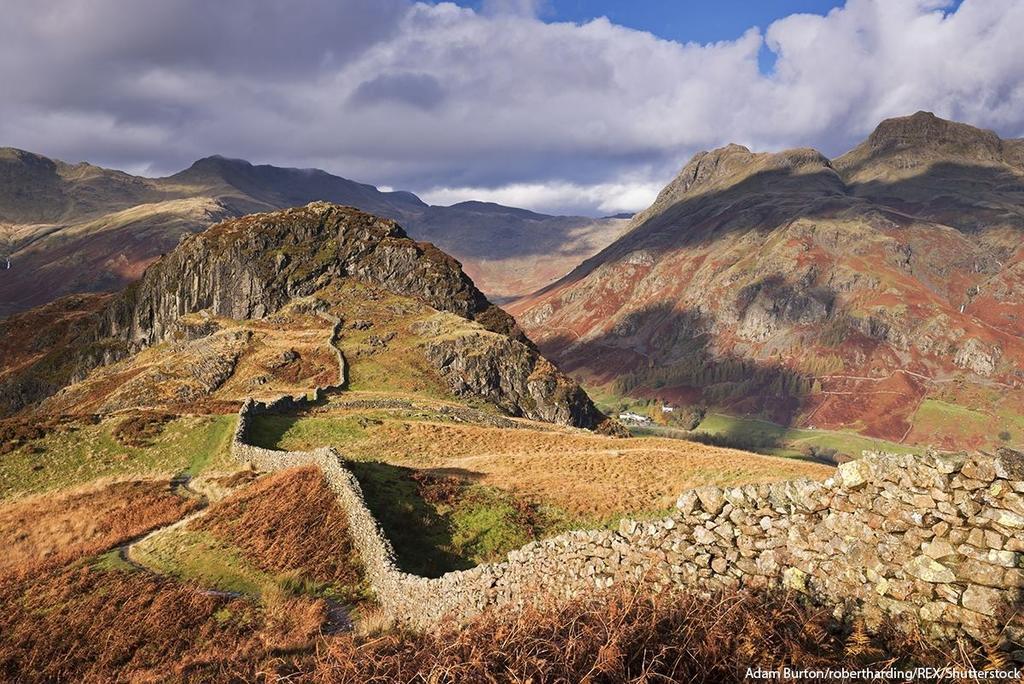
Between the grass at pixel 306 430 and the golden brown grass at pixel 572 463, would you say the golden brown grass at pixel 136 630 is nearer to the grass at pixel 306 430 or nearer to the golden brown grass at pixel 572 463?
the golden brown grass at pixel 572 463

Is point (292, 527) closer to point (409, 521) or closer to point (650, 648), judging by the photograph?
point (409, 521)

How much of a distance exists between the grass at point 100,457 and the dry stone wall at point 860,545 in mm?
35074

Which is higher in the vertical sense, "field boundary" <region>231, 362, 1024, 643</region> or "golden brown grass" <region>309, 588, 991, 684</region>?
"field boundary" <region>231, 362, 1024, 643</region>

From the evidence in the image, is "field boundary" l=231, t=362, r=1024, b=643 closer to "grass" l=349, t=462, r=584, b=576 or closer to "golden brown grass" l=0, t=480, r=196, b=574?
"grass" l=349, t=462, r=584, b=576

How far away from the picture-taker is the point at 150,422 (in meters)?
47.1

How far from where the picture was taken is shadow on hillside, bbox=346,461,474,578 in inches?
922

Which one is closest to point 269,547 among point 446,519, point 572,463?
point 446,519

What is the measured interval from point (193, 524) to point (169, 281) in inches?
5203

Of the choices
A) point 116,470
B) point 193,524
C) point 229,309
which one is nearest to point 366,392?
point 116,470

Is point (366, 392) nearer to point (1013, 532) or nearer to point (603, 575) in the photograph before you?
point (603, 575)

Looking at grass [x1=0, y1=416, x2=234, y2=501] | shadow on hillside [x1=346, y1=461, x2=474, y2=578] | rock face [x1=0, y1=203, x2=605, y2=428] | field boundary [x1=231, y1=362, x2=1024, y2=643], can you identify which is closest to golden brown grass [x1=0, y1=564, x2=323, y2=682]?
shadow on hillside [x1=346, y1=461, x2=474, y2=578]

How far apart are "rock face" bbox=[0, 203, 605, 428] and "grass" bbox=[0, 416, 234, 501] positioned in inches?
2998

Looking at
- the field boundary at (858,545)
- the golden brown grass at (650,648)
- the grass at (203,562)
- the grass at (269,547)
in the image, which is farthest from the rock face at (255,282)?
the golden brown grass at (650,648)

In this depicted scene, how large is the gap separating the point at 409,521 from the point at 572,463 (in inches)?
647
